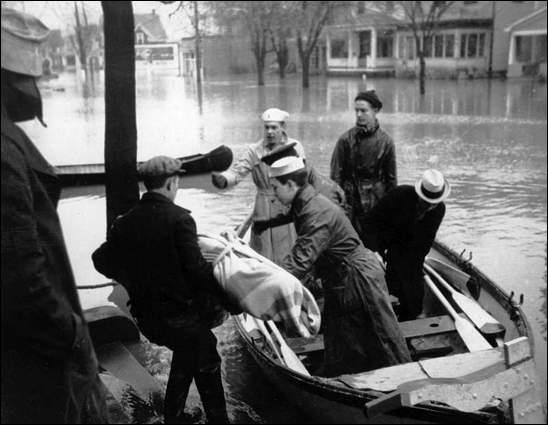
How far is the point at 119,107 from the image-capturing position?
6938 mm

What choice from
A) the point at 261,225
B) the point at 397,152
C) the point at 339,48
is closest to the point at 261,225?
the point at 261,225

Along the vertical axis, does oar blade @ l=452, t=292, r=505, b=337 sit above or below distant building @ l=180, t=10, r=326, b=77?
below

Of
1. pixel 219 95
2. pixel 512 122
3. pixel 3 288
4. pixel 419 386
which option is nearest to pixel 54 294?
pixel 3 288

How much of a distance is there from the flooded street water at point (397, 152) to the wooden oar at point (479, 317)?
692 millimetres

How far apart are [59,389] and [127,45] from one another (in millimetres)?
5107

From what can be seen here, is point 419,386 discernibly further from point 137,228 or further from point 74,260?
point 74,260

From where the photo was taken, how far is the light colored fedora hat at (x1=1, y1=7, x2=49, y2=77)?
2.12 m

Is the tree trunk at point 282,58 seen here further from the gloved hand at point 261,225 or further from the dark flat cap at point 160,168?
the dark flat cap at point 160,168

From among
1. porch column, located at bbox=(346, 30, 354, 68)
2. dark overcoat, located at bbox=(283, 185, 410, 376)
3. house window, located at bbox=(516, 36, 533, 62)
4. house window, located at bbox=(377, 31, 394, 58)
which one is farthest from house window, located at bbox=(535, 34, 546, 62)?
dark overcoat, located at bbox=(283, 185, 410, 376)

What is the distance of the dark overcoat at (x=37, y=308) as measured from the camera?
197cm

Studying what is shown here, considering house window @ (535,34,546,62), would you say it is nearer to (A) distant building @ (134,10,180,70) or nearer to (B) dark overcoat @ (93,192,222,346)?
(A) distant building @ (134,10,180,70)

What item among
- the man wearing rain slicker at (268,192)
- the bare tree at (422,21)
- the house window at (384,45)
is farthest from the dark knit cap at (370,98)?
the house window at (384,45)

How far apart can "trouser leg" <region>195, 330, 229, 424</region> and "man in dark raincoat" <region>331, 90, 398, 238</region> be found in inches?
118

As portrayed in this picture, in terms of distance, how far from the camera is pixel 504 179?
14.5 meters
